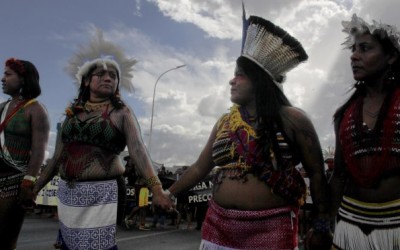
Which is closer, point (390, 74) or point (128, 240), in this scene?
point (390, 74)

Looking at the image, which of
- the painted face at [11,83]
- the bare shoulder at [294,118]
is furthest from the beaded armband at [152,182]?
the painted face at [11,83]

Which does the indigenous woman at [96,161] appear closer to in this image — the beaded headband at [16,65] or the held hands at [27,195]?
the held hands at [27,195]

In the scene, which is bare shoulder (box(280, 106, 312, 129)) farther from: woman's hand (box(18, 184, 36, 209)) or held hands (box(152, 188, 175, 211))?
woman's hand (box(18, 184, 36, 209))

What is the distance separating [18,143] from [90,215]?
1.44 metres

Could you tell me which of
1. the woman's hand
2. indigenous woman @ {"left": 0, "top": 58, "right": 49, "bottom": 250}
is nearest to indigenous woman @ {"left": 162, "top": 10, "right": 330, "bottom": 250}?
the woman's hand

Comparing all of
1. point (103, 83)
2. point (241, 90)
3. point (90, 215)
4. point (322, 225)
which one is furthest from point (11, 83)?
point (322, 225)

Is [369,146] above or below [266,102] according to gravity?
below

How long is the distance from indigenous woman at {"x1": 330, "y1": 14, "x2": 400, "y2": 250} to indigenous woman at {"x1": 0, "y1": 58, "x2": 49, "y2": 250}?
9.33 feet

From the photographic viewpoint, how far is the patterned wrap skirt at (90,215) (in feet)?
12.0

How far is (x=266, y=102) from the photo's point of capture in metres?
3.14

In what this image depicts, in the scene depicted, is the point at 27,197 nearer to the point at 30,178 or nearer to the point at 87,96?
the point at 30,178

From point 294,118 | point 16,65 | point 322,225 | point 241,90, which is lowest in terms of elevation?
point 322,225

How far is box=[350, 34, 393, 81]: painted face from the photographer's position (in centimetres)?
317

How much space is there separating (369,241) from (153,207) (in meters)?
1.55
